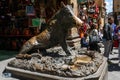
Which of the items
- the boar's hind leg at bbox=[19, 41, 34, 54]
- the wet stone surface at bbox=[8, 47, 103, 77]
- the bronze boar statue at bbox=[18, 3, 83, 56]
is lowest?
the wet stone surface at bbox=[8, 47, 103, 77]

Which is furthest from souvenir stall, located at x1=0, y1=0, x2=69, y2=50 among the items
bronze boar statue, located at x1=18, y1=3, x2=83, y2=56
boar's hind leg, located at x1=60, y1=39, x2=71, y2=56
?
boar's hind leg, located at x1=60, y1=39, x2=71, y2=56

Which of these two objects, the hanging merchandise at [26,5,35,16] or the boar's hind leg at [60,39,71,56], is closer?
the boar's hind leg at [60,39,71,56]

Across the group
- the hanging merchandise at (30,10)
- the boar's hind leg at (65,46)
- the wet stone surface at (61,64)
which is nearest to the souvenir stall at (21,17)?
the hanging merchandise at (30,10)

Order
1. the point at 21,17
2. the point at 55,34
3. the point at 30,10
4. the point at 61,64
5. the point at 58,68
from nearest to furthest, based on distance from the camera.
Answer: the point at 58,68
the point at 61,64
the point at 55,34
the point at 30,10
the point at 21,17

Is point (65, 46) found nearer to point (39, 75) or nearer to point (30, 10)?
point (39, 75)

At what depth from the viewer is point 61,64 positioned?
20.4 ft

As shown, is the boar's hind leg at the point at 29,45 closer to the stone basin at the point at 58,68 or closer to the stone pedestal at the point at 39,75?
the stone basin at the point at 58,68

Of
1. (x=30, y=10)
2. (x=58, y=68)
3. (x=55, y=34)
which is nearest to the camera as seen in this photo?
(x=58, y=68)

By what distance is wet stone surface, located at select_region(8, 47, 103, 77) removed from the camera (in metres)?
5.75

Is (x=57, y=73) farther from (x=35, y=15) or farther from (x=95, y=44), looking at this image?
(x=35, y=15)

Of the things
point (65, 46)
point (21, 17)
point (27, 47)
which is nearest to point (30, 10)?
point (21, 17)

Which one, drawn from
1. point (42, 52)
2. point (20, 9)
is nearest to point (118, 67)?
point (42, 52)

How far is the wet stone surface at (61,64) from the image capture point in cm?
575

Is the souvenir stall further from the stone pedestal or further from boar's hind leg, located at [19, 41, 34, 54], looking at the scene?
the stone pedestal
